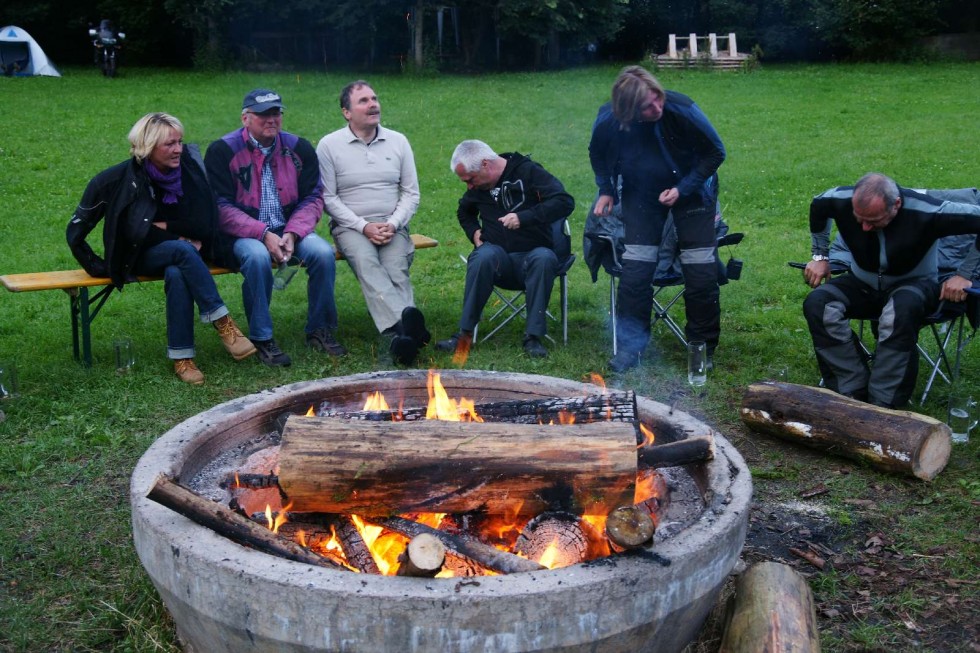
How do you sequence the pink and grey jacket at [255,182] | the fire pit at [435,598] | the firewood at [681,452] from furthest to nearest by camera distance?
the pink and grey jacket at [255,182] → the firewood at [681,452] → the fire pit at [435,598]

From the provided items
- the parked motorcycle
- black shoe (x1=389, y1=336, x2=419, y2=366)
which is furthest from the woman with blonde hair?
the parked motorcycle

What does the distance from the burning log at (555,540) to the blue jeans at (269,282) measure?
10.8ft

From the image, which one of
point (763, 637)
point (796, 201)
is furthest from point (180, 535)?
point (796, 201)

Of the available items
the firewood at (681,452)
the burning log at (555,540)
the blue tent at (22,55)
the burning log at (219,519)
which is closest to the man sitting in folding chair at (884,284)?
the firewood at (681,452)

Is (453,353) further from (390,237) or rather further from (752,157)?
(752,157)

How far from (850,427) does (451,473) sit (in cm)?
241

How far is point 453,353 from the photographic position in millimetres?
6152

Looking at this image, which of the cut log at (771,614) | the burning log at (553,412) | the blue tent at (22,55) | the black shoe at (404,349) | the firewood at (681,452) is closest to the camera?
the cut log at (771,614)

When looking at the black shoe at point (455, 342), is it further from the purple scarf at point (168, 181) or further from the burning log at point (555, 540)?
the burning log at point (555, 540)

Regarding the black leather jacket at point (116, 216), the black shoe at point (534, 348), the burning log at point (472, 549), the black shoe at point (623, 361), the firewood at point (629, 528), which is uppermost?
the black leather jacket at point (116, 216)

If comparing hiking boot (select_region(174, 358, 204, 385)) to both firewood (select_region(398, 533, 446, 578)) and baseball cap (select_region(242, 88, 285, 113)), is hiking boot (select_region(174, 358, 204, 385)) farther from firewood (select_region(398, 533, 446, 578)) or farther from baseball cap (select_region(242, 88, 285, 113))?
firewood (select_region(398, 533, 446, 578))

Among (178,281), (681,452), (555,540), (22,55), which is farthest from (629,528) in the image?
(22,55)

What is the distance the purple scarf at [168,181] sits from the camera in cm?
558

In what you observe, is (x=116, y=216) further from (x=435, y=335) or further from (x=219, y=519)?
(x=219, y=519)
